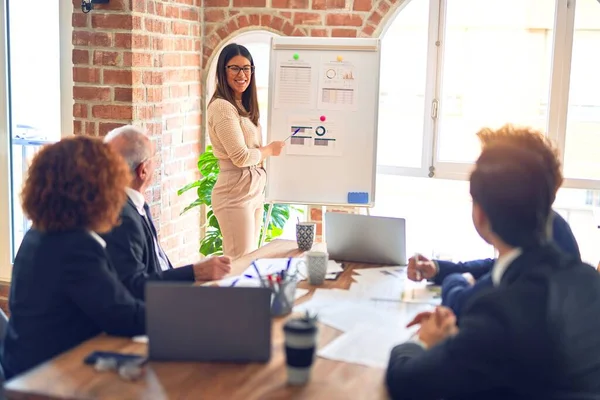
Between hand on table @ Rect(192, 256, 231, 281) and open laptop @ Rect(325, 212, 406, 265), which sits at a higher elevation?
open laptop @ Rect(325, 212, 406, 265)

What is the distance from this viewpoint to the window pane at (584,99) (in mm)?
4371

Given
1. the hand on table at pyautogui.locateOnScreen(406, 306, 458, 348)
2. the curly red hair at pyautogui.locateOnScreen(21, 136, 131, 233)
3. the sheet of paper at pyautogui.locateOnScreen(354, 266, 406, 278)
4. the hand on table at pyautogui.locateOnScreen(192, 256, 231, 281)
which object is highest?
the curly red hair at pyautogui.locateOnScreen(21, 136, 131, 233)

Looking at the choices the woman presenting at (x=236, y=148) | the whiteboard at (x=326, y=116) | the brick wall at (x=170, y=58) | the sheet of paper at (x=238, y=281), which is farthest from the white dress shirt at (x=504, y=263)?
the brick wall at (x=170, y=58)

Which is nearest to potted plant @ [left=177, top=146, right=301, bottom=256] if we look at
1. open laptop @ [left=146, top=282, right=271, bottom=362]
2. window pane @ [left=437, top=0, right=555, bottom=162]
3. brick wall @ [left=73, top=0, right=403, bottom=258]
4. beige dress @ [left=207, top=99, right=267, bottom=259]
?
brick wall @ [left=73, top=0, right=403, bottom=258]

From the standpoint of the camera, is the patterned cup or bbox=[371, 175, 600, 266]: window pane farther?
bbox=[371, 175, 600, 266]: window pane

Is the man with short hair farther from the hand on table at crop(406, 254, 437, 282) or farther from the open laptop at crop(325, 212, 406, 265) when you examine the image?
the open laptop at crop(325, 212, 406, 265)

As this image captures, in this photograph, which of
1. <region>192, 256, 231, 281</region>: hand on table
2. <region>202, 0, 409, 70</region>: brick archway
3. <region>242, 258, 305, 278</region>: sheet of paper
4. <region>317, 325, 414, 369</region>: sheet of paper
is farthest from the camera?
<region>202, 0, 409, 70</region>: brick archway

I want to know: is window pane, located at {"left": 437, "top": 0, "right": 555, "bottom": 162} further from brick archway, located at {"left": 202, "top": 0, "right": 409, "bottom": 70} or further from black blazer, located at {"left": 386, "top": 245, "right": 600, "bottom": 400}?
black blazer, located at {"left": 386, "top": 245, "right": 600, "bottom": 400}

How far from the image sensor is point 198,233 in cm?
507

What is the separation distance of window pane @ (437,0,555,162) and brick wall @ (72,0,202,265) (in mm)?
1525

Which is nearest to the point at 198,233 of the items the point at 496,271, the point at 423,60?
the point at 423,60

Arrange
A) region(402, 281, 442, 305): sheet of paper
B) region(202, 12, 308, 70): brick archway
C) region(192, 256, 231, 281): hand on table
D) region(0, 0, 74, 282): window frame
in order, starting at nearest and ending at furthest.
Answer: region(402, 281, 442, 305): sheet of paper, region(192, 256, 231, 281): hand on table, region(0, 0, 74, 282): window frame, region(202, 12, 308, 70): brick archway

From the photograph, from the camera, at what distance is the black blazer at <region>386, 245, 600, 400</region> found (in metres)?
1.52

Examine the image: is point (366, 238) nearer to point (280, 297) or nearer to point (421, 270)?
point (421, 270)
